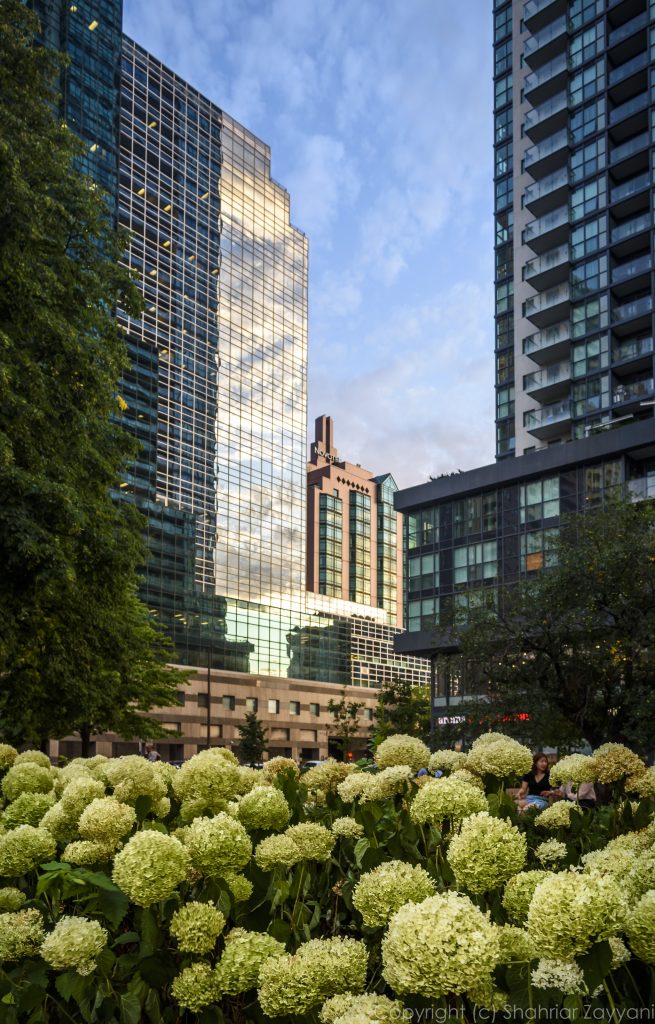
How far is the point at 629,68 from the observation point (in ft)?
194

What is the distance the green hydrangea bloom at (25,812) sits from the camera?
383 centimetres

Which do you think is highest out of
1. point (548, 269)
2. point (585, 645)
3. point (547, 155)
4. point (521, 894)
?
point (547, 155)

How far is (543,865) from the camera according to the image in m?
3.05

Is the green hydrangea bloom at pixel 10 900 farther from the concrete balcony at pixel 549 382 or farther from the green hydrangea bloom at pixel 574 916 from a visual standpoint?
the concrete balcony at pixel 549 382

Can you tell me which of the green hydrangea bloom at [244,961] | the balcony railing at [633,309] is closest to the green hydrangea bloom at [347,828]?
the green hydrangea bloom at [244,961]

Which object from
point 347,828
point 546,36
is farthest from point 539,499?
point 347,828

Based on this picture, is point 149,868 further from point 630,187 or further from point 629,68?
point 629,68

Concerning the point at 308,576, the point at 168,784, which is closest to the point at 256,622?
the point at 308,576

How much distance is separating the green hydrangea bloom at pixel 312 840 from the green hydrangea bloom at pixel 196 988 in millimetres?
711

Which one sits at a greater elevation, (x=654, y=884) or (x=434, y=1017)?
(x=654, y=884)

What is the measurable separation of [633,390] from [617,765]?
55.0 meters

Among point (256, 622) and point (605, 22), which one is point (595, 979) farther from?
point (256, 622)

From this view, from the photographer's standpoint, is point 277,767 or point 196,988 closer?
point 196,988

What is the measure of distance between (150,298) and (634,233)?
164 ft
